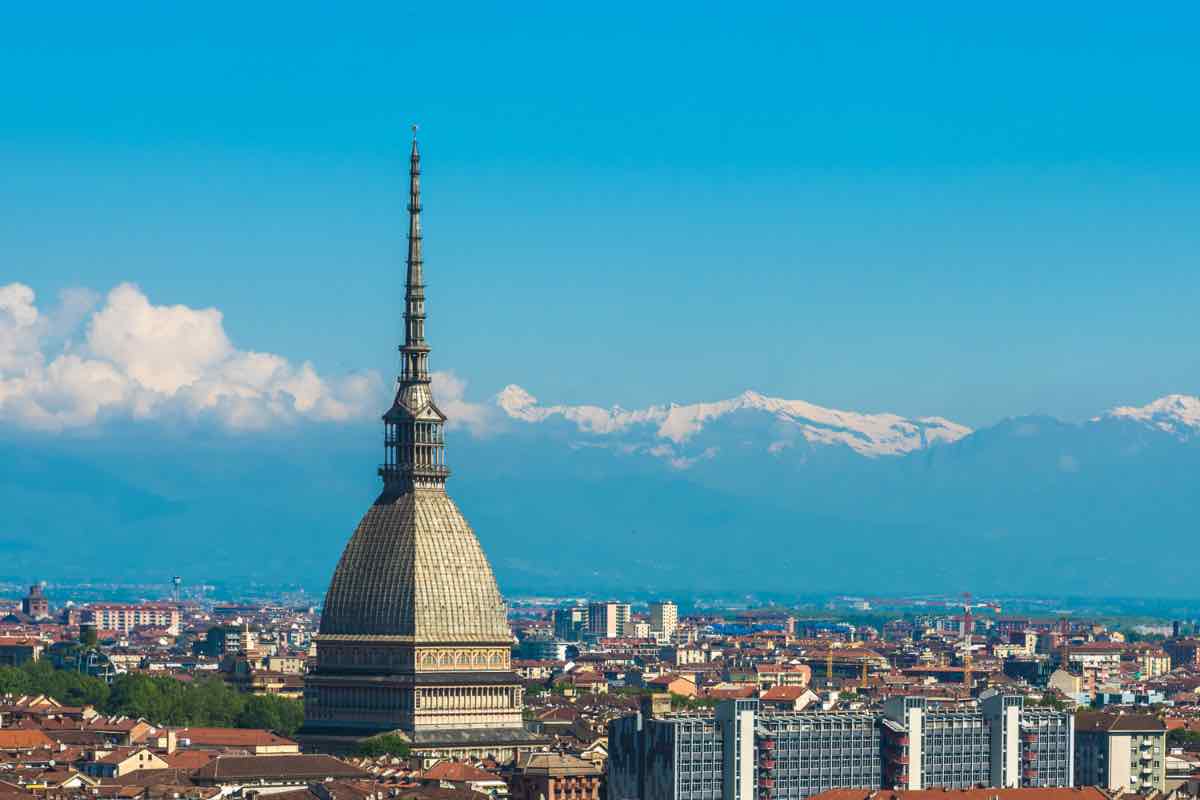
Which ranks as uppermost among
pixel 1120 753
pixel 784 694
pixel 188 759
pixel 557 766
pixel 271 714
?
pixel 784 694

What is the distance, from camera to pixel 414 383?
113 meters

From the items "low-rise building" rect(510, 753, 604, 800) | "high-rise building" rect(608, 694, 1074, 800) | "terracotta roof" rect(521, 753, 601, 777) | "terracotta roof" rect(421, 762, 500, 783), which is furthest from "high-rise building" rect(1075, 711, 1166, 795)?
"terracotta roof" rect(421, 762, 500, 783)

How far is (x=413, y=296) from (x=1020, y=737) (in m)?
28.8

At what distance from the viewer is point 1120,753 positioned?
4067 inches

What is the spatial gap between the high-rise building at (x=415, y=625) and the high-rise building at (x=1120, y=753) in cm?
1774

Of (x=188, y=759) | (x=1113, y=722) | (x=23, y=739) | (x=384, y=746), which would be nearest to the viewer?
(x=188, y=759)

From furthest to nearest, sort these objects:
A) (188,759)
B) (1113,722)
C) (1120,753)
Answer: (1113,722), (1120,753), (188,759)

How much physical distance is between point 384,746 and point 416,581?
20.1 ft

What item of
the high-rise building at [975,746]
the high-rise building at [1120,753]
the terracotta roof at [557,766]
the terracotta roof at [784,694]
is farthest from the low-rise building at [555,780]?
the terracotta roof at [784,694]

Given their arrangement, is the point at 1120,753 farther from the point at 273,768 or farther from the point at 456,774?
the point at 273,768

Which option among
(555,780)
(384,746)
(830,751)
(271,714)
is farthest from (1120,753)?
(271,714)

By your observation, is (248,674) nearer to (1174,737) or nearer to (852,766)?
(1174,737)

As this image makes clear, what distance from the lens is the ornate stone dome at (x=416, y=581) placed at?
360ft

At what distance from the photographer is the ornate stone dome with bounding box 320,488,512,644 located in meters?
110
